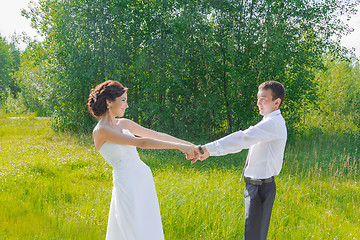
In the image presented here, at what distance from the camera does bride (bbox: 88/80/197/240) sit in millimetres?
3131

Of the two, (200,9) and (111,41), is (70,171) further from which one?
(200,9)

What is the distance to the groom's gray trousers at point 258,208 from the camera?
326 cm

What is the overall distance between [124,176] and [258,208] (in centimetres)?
152

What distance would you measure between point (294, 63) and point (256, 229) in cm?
1063

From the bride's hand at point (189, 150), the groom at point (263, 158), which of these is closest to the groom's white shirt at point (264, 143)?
the groom at point (263, 158)

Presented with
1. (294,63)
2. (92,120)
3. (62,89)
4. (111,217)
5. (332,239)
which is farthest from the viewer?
(92,120)

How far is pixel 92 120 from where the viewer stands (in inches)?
659

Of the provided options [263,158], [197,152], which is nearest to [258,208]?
[263,158]

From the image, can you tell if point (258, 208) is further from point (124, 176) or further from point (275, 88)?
point (124, 176)

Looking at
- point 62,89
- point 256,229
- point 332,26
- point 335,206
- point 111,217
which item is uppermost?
point 332,26

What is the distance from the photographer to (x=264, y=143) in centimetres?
330

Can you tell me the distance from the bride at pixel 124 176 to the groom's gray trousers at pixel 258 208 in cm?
101

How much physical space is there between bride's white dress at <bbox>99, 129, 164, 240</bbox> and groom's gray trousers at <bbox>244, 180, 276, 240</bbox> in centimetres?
101

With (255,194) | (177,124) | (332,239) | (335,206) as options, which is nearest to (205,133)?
(177,124)
